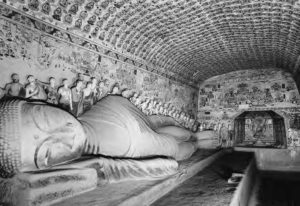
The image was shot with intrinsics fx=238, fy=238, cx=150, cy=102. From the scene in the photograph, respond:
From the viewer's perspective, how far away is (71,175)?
2348 millimetres

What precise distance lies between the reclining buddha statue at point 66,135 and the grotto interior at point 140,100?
0.04 ft

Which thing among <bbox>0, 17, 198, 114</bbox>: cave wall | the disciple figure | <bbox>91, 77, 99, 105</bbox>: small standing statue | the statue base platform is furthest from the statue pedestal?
the disciple figure

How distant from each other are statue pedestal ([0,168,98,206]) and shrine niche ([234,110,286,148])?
762cm

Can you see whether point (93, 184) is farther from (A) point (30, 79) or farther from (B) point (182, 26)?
(B) point (182, 26)

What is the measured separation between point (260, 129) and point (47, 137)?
843 cm

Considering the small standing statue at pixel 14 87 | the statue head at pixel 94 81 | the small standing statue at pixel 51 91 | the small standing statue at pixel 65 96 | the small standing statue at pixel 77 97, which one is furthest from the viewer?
the statue head at pixel 94 81

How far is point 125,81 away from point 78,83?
1521mm

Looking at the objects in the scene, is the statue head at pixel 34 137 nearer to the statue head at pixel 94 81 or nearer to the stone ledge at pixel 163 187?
the stone ledge at pixel 163 187

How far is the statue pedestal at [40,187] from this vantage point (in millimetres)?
2018

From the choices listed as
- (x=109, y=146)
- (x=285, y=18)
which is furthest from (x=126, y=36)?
(x=285, y=18)

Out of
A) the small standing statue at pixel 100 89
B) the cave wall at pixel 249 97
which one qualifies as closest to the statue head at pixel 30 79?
the small standing statue at pixel 100 89

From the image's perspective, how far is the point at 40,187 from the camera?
2.06 metres

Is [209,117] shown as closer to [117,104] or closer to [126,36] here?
[126,36]

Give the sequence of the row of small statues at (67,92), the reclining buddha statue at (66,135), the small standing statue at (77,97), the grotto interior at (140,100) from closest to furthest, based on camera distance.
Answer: the reclining buddha statue at (66,135) → the grotto interior at (140,100) → the row of small statues at (67,92) → the small standing statue at (77,97)
